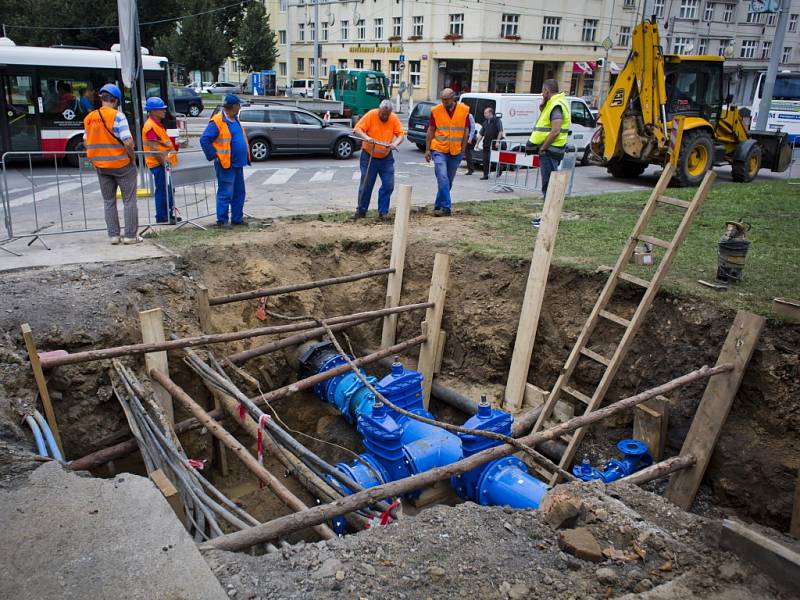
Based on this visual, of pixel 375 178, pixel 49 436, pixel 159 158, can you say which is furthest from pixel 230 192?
pixel 49 436

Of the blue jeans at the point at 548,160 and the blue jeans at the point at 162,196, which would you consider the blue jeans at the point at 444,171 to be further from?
the blue jeans at the point at 162,196

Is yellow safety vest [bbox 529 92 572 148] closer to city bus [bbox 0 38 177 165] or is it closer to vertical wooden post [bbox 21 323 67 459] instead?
vertical wooden post [bbox 21 323 67 459]

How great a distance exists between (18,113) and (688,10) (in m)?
49.3

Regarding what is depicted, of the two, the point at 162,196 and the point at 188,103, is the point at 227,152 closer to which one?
the point at 162,196

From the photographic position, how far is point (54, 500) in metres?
3.15

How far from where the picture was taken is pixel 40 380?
459 cm

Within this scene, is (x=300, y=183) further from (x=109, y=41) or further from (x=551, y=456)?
(x=109, y=41)

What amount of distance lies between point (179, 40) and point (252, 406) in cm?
3863

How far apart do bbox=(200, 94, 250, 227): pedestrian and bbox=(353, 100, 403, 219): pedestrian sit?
64.2 inches

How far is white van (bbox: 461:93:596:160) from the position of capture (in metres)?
16.9

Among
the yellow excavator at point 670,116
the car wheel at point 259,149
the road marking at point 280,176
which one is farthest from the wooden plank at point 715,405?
the car wheel at point 259,149

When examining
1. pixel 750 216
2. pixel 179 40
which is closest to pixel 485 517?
pixel 750 216

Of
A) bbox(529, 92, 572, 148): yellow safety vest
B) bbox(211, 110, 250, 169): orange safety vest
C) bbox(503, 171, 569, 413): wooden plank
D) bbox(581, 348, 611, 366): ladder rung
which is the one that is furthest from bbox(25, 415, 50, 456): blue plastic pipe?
bbox(529, 92, 572, 148): yellow safety vest

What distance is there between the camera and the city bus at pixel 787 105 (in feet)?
75.4
